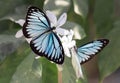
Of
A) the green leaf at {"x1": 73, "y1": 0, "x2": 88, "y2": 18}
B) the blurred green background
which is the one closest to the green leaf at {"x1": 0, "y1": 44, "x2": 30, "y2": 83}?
the blurred green background

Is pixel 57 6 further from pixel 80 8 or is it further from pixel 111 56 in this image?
pixel 111 56

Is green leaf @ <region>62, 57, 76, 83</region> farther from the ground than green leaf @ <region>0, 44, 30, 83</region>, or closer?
farther from the ground

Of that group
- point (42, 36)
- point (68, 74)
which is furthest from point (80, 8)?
point (42, 36)

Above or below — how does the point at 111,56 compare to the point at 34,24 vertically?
below

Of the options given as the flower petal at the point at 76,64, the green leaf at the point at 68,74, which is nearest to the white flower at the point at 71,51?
the flower petal at the point at 76,64

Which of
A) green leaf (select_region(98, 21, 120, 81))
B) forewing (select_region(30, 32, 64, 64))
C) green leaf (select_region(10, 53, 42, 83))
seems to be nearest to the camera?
forewing (select_region(30, 32, 64, 64))

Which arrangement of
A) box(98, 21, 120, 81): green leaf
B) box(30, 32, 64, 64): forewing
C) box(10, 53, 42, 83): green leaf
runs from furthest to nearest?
box(98, 21, 120, 81): green leaf → box(10, 53, 42, 83): green leaf → box(30, 32, 64, 64): forewing

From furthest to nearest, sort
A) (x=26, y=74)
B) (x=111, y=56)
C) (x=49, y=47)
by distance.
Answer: (x=111, y=56), (x=26, y=74), (x=49, y=47)

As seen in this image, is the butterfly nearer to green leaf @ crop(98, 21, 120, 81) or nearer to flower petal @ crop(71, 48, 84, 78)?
flower petal @ crop(71, 48, 84, 78)
